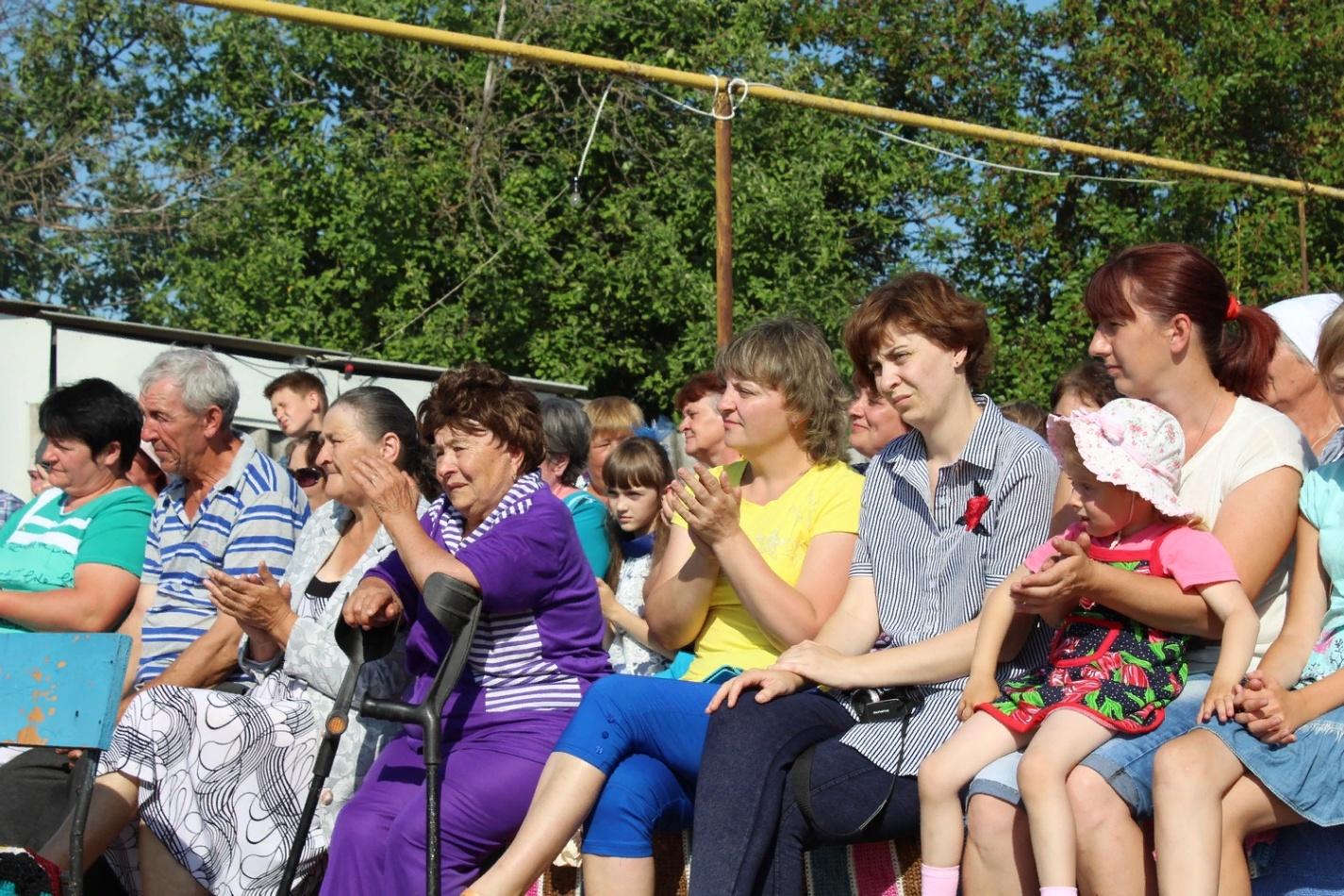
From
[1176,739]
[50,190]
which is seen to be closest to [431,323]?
[50,190]

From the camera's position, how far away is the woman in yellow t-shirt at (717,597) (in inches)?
132

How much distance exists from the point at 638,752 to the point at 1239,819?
134 cm

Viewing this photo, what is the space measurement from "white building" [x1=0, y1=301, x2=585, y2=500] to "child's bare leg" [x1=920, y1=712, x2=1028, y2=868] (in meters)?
8.10

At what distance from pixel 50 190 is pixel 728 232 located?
41.0 ft

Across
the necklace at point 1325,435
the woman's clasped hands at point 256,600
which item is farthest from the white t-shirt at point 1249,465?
the woman's clasped hands at point 256,600

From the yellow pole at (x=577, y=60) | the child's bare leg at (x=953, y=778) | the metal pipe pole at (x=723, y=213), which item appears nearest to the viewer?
the child's bare leg at (x=953, y=778)

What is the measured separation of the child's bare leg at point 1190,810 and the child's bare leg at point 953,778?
0.35 meters

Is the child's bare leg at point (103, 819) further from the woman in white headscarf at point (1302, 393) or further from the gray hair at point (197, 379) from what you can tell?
the woman in white headscarf at point (1302, 393)

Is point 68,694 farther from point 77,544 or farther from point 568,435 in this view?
point 568,435

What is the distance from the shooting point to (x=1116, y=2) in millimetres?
17125

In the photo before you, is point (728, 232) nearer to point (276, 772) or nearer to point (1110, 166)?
point (276, 772)

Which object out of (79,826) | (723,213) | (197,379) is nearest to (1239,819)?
(79,826)

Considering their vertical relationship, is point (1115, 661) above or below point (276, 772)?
above

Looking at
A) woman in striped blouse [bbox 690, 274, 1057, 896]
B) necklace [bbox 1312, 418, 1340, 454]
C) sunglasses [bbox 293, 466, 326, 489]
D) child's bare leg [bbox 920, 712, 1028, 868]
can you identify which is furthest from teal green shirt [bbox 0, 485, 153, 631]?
necklace [bbox 1312, 418, 1340, 454]
